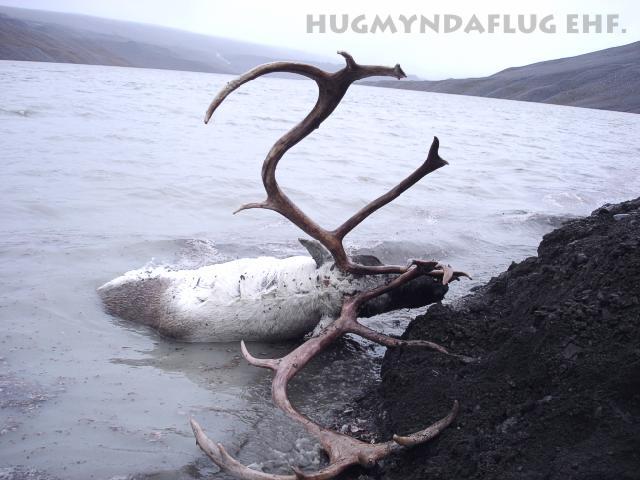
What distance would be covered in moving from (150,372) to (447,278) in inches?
76.4

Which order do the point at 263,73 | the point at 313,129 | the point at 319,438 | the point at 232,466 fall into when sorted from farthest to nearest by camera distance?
the point at 313,129
the point at 263,73
the point at 319,438
the point at 232,466

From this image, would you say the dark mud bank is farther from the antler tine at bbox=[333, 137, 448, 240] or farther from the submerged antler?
the antler tine at bbox=[333, 137, 448, 240]

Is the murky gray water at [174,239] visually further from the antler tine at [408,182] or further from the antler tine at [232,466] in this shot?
the antler tine at [408,182]

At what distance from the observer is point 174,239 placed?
725cm

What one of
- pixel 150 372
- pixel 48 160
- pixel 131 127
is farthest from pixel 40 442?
pixel 131 127

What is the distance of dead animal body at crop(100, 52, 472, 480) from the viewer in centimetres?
337

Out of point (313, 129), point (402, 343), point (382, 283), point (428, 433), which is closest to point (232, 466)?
point (428, 433)

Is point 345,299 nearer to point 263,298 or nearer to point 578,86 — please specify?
point 263,298

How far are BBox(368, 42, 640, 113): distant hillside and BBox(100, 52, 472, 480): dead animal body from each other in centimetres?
7093

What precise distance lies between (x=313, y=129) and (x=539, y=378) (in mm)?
1906

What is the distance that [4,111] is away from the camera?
1717 centimetres

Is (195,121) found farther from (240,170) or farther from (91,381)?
(91,381)

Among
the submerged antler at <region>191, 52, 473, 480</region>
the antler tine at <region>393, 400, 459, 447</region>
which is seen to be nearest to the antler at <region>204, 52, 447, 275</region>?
the submerged antler at <region>191, 52, 473, 480</region>

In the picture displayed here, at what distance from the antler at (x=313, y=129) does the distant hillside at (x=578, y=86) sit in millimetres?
71002
